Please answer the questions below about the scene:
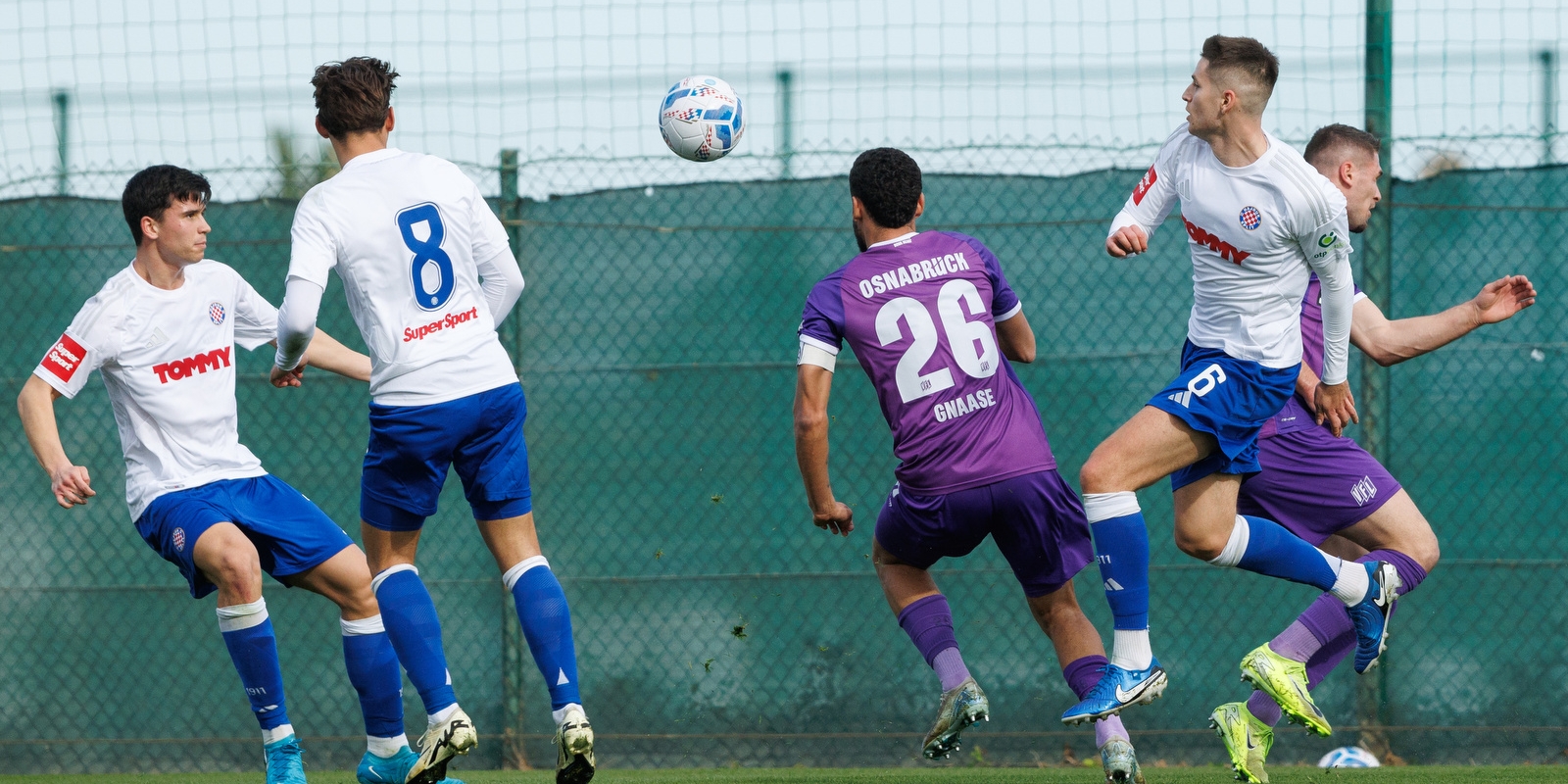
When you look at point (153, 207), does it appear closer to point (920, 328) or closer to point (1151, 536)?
point (920, 328)

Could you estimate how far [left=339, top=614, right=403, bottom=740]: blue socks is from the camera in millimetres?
4520

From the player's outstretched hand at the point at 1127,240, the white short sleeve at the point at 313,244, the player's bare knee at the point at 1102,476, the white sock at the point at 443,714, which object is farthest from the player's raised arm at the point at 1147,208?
the white sock at the point at 443,714

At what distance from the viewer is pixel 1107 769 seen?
406 cm

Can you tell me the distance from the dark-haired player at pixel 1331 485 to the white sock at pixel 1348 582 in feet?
0.53

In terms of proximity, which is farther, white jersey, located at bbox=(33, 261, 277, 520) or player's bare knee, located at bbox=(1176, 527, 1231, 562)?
white jersey, located at bbox=(33, 261, 277, 520)

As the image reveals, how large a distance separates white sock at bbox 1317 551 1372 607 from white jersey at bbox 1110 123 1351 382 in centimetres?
59

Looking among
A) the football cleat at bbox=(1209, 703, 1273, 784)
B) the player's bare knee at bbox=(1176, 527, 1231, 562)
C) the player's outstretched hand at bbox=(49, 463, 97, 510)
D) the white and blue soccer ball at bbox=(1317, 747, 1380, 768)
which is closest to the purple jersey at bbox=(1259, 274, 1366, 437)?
the player's bare knee at bbox=(1176, 527, 1231, 562)

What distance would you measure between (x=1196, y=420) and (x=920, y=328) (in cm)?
85

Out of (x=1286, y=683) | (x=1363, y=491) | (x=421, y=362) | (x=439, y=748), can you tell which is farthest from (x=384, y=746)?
(x=1363, y=491)

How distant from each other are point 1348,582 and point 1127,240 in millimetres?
1337

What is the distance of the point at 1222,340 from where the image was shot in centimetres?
424

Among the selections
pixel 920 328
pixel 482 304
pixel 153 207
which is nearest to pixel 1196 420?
pixel 920 328

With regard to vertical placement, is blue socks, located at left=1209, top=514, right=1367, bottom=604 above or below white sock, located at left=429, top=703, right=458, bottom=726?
above

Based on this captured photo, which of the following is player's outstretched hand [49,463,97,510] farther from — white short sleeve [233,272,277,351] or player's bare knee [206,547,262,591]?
white short sleeve [233,272,277,351]
